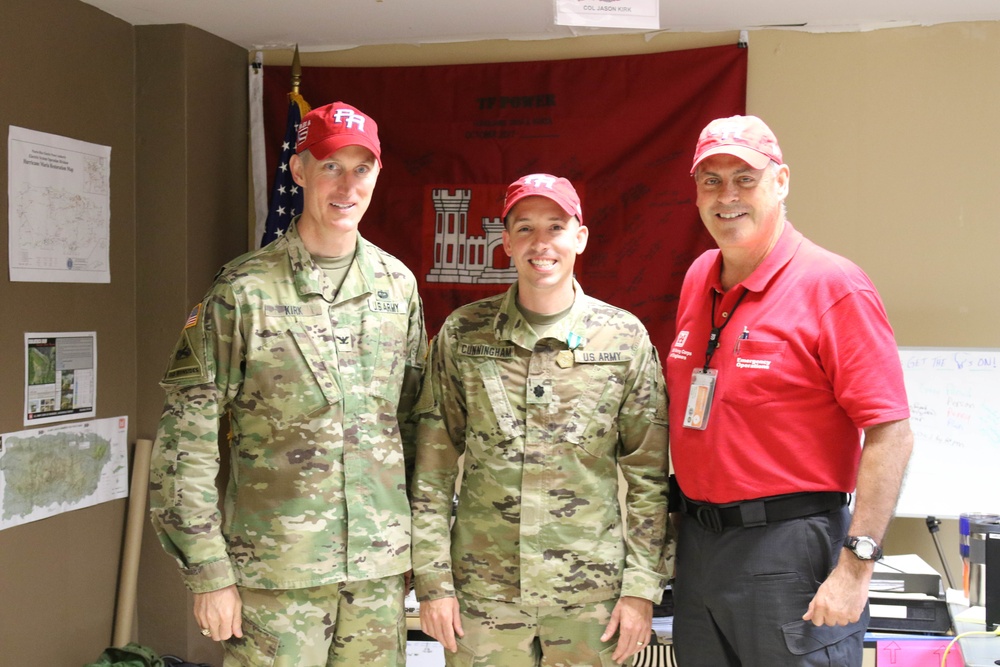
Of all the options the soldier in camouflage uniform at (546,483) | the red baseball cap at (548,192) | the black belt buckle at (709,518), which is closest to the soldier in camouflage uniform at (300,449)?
the soldier in camouflage uniform at (546,483)

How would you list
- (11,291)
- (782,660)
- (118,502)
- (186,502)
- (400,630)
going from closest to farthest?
(782,660) → (186,502) → (400,630) → (11,291) → (118,502)

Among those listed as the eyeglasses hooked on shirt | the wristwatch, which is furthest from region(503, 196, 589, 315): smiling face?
the wristwatch

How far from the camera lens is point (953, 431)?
305 centimetres

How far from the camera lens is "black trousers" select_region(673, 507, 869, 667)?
189 centimetres

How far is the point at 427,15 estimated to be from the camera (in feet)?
10.8

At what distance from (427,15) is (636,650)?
2.33 meters

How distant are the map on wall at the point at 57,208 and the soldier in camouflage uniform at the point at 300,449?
1.16 meters

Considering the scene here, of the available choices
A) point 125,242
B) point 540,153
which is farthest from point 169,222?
point 540,153

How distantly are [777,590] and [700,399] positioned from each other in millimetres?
436

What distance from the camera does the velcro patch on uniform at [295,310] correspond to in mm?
2129

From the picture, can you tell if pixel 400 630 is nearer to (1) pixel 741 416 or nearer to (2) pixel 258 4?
(1) pixel 741 416

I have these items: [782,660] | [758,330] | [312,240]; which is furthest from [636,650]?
[312,240]

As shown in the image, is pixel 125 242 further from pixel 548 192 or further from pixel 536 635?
pixel 536 635

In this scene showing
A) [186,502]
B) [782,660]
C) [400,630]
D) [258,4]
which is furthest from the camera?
[258,4]
